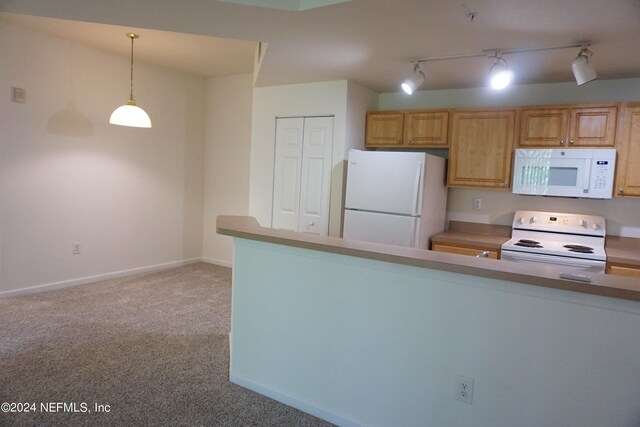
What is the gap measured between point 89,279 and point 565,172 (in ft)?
16.0

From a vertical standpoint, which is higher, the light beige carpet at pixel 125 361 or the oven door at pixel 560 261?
the oven door at pixel 560 261

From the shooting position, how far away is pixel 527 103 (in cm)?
377

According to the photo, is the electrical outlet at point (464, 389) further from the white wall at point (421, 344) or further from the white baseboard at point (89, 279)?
the white baseboard at point (89, 279)

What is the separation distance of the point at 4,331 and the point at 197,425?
2094 mm

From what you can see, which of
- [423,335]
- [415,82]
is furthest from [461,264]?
[415,82]

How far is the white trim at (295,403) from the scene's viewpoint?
215cm

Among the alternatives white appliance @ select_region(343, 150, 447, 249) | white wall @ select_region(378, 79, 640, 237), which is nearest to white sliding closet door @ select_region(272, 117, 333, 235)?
white appliance @ select_region(343, 150, 447, 249)

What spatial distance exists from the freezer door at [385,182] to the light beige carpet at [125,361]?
167 centimetres

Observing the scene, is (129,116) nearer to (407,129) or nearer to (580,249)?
(407,129)

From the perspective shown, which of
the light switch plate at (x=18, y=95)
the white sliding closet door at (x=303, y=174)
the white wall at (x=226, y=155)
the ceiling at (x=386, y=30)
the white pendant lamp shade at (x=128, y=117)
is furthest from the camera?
the white wall at (x=226, y=155)

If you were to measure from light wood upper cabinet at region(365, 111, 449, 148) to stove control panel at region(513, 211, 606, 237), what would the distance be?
1.01 meters

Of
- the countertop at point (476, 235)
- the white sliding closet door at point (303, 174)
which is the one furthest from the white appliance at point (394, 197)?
the white sliding closet door at point (303, 174)

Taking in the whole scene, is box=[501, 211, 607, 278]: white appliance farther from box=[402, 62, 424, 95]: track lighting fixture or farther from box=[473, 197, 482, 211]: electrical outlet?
box=[402, 62, 424, 95]: track lighting fixture

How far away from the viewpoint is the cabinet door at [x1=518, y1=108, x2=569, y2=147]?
133 inches
